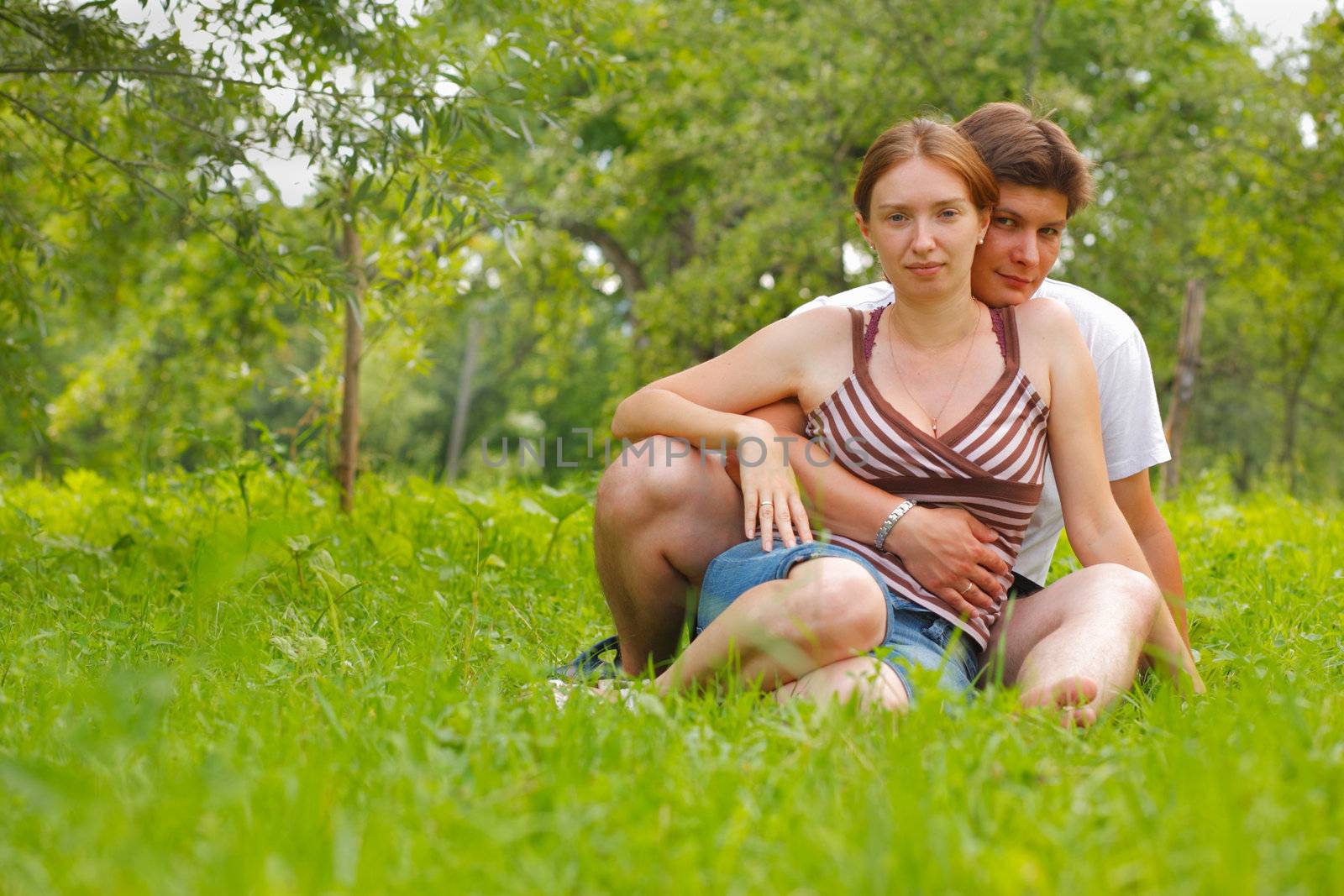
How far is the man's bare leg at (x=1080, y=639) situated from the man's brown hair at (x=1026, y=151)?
1039mm

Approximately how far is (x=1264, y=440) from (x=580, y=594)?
22399 mm

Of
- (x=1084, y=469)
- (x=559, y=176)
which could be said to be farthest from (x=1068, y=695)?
(x=559, y=176)

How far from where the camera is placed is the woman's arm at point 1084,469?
8.94 ft

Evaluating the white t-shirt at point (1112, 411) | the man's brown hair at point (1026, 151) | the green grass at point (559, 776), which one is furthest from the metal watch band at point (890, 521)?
the man's brown hair at point (1026, 151)

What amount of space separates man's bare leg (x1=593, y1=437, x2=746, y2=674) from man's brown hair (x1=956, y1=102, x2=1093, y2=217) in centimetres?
109

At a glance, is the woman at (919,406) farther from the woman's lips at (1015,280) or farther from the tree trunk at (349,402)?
the tree trunk at (349,402)

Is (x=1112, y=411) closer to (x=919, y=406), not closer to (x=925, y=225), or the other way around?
(x=919, y=406)

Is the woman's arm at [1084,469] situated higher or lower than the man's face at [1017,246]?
lower

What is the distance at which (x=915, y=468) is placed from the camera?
8.77 feet

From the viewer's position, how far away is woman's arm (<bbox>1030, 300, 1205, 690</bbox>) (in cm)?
272

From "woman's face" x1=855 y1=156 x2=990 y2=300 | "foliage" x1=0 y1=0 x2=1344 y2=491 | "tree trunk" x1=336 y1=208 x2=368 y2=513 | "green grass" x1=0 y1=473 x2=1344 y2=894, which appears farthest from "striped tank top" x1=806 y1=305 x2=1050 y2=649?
"tree trunk" x1=336 y1=208 x2=368 y2=513

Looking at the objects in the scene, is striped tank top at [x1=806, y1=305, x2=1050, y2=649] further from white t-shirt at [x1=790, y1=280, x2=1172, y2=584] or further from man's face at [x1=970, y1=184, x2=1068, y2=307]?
white t-shirt at [x1=790, y1=280, x2=1172, y2=584]

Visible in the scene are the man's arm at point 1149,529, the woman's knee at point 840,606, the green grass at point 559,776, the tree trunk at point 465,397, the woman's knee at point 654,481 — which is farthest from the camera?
the tree trunk at point 465,397

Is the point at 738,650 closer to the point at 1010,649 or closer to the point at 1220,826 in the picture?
the point at 1010,649
